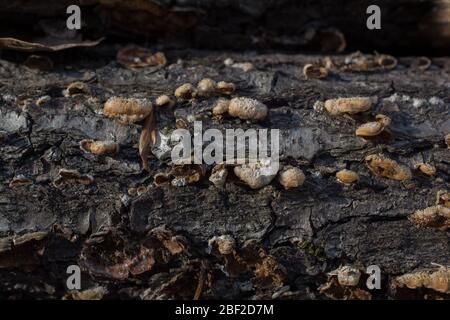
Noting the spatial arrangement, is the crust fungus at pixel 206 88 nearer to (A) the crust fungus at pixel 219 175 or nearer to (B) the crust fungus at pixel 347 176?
(A) the crust fungus at pixel 219 175

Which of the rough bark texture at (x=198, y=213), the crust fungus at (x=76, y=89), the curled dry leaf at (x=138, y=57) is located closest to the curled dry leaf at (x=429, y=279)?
the rough bark texture at (x=198, y=213)

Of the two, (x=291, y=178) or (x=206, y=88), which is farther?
(x=206, y=88)

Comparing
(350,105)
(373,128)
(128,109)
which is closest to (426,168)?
(373,128)

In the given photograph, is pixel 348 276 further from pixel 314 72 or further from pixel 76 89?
pixel 76 89

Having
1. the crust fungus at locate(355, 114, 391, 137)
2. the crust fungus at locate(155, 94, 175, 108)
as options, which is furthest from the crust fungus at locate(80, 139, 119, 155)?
the crust fungus at locate(355, 114, 391, 137)

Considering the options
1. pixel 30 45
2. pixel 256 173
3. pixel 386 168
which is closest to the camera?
pixel 256 173

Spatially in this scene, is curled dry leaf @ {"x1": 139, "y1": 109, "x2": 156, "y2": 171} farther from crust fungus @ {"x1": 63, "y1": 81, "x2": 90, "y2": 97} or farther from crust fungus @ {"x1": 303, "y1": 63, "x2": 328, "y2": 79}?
crust fungus @ {"x1": 303, "y1": 63, "x2": 328, "y2": 79}
